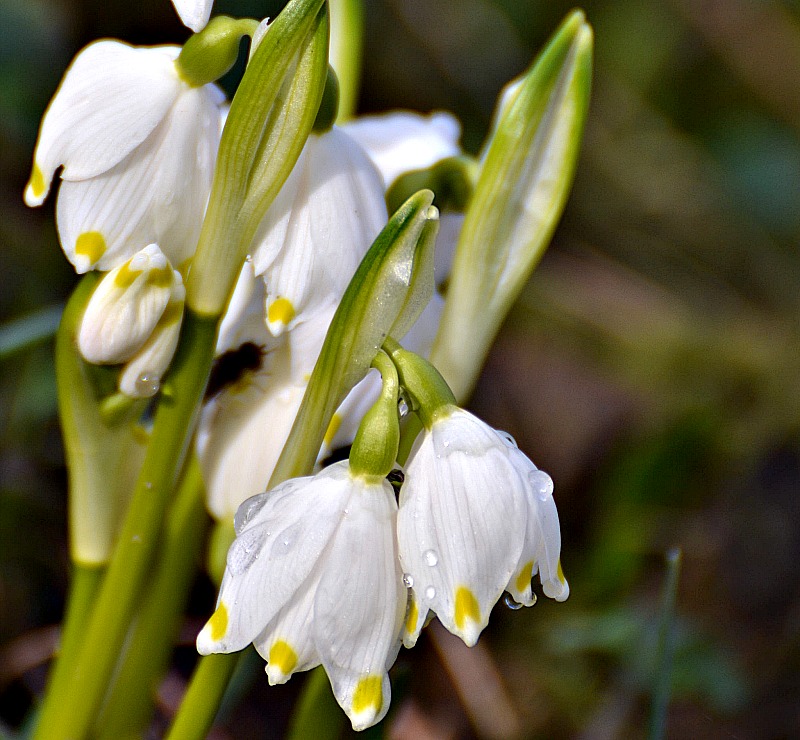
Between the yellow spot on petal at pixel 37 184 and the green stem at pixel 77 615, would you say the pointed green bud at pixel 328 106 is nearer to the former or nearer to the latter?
the yellow spot on petal at pixel 37 184

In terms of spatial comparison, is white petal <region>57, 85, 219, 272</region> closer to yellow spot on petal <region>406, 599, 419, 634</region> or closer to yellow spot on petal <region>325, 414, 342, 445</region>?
yellow spot on petal <region>325, 414, 342, 445</region>

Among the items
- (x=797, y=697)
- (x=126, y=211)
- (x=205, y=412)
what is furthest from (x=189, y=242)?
(x=797, y=697)

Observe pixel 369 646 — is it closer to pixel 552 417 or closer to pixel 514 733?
pixel 514 733

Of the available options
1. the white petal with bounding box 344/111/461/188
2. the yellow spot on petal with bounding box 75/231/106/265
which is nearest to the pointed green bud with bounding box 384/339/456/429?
the yellow spot on petal with bounding box 75/231/106/265

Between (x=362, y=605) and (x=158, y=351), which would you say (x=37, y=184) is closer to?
(x=158, y=351)

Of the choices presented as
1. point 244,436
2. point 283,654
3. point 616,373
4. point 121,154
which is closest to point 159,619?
point 244,436

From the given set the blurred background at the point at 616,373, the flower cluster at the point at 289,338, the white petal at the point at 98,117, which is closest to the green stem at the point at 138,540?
the flower cluster at the point at 289,338

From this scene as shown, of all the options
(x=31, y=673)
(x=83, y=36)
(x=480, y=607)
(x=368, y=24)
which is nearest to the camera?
(x=480, y=607)
